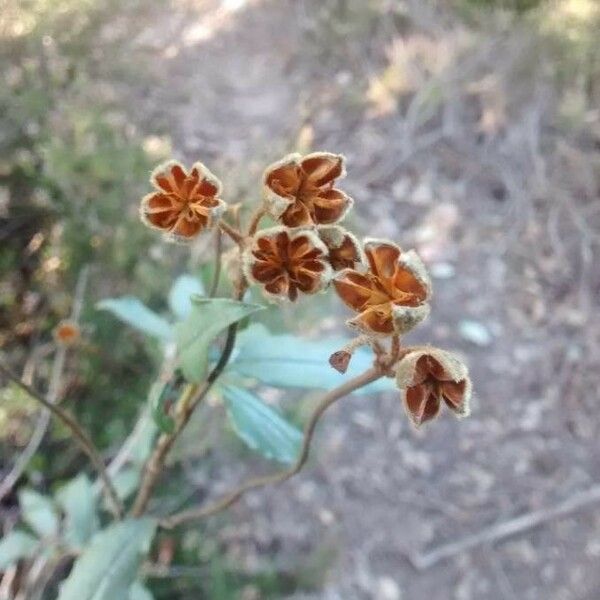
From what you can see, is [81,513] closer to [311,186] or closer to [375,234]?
[311,186]

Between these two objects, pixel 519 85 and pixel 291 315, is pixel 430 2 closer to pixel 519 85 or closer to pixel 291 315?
pixel 519 85

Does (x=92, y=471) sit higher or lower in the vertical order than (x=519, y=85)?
higher

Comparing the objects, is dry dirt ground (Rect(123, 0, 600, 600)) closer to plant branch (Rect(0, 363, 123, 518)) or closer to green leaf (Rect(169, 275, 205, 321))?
green leaf (Rect(169, 275, 205, 321))

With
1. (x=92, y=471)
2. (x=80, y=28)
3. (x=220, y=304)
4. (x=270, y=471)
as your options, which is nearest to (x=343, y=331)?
(x=270, y=471)

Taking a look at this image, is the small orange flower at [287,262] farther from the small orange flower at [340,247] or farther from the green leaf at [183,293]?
the green leaf at [183,293]

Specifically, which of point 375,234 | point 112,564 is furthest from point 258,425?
point 375,234

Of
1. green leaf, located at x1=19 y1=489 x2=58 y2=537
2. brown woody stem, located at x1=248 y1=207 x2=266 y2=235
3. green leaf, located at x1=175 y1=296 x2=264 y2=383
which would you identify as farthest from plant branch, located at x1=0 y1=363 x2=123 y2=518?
green leaf, located at x1=19 y1=489 x2=58 y2=537
